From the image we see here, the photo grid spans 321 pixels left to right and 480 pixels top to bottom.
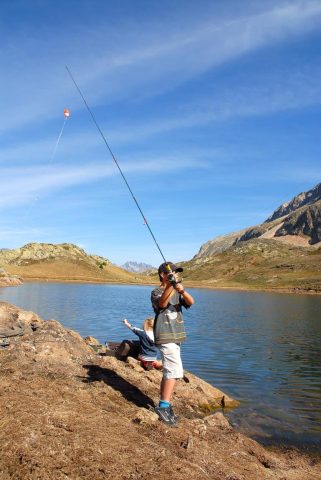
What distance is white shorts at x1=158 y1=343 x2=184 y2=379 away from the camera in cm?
920

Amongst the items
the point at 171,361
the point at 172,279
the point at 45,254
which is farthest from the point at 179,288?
the point at 45,254

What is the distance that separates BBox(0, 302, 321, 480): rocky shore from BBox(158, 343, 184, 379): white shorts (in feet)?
3.08

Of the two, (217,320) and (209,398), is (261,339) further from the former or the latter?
(209,398)

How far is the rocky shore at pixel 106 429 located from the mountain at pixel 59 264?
135746 mm

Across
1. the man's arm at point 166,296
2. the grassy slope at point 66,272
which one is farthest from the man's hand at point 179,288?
the grassy slope at point 66,272

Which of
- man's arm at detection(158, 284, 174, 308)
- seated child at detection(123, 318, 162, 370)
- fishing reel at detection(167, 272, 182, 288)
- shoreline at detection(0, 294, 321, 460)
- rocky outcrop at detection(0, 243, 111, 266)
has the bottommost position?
shoreline at detection(0, 294, 321, 460)

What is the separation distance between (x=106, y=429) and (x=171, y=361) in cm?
208

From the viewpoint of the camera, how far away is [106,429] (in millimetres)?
7707

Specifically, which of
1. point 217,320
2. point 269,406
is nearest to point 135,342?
point 269,406

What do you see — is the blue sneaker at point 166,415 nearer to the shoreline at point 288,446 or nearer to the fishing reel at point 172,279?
the fishing reel at point 172,279

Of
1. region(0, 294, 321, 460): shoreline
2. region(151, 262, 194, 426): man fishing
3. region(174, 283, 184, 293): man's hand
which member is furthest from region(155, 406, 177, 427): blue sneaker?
region(0, 294, 321, 460): shoreline

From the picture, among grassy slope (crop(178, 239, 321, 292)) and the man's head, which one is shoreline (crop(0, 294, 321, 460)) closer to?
the man's head

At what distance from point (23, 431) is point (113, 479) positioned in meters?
1.92

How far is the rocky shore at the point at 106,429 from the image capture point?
6430 mm
